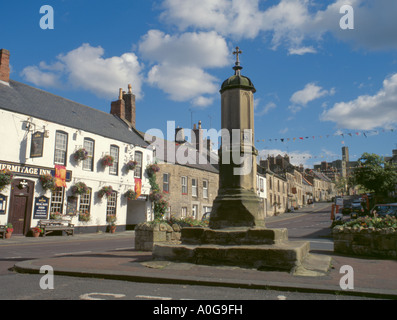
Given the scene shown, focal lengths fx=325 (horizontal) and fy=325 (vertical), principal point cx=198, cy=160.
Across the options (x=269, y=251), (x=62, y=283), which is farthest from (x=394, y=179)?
(x=62, y=283)

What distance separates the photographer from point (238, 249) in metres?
6.92

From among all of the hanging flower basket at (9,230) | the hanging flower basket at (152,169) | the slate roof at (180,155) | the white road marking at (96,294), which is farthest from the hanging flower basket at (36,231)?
the white road marking at (96,294)

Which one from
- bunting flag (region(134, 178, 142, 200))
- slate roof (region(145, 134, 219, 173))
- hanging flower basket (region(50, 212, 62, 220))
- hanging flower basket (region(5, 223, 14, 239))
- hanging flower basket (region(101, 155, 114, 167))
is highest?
slate roof (region(145, 134, 219, 173))

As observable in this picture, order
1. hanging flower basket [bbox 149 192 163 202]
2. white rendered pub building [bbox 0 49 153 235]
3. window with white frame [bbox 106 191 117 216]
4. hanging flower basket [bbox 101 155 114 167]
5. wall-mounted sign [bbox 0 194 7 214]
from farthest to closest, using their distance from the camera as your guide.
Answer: hanging flower basket [bbox 149 192 163 202], window with white frame [bbox 106 191 117 216], hanging flower basket [bbox 101 155 114 167], white rendered pub building [bbox 0 49 153 235], wall-mounted sign [bbox 0 194 7 214]

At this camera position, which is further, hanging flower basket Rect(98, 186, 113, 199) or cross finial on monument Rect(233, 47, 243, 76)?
hanging flower basket Rect(98, 186, 113, 199)

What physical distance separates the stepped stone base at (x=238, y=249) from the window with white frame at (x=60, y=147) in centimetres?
1411

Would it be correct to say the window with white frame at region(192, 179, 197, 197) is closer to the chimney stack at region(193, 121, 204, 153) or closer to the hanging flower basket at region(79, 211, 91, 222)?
the chimney stack at region(193, 121, 204, 153)

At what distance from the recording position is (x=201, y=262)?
23.4 ft

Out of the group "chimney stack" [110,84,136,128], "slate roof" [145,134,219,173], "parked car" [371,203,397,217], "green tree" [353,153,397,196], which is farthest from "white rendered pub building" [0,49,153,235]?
"green tree" [353,153,397,196]

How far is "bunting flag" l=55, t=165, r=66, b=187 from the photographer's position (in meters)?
→ 19.0

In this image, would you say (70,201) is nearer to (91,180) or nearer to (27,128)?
(91,180)

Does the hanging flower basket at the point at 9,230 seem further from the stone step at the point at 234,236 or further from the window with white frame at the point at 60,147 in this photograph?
the stone step at the point at 234,236

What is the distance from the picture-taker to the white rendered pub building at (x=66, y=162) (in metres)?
17.2

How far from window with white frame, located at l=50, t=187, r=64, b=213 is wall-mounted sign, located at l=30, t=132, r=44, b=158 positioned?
8.75 ft
